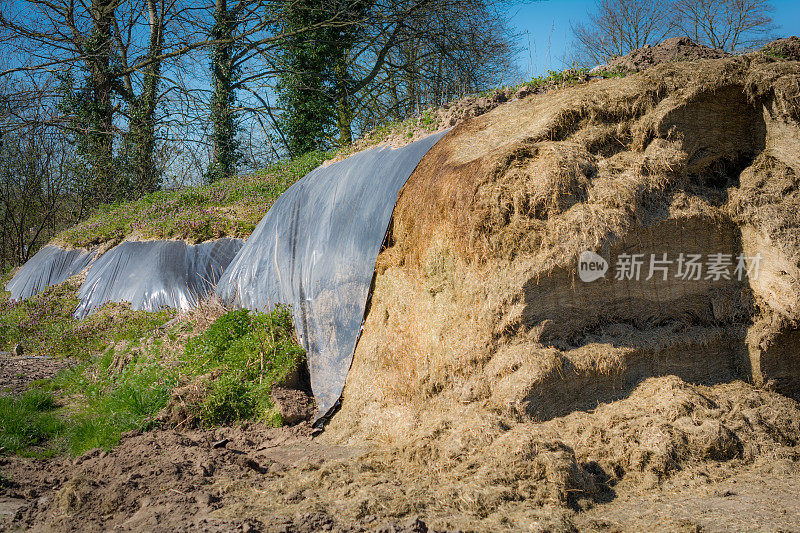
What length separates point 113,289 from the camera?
9570 millimetres

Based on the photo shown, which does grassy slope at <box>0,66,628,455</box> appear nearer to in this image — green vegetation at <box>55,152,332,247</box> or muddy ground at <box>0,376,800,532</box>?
green vegetation at <box>55,152,332,247</box>

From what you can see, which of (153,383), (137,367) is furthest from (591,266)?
(137,367)

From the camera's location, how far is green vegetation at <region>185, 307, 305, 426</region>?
206 inches

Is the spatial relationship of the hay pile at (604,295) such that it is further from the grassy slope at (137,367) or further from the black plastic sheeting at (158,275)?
the black plastic sheeting at (158,275)

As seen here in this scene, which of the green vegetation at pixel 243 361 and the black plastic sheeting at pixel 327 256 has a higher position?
the black plastic sheeting at pixel 327 256

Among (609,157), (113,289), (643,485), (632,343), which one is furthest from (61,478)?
(113,289)

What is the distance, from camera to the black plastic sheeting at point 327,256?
5500 mm

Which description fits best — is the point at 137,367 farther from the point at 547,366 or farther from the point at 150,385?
the point at 547,366

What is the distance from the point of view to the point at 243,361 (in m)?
5.69

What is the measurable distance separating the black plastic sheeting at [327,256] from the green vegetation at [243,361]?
0.24m

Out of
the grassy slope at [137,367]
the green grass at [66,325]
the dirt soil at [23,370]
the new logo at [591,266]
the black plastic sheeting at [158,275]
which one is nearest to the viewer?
the new logo at [591,266]

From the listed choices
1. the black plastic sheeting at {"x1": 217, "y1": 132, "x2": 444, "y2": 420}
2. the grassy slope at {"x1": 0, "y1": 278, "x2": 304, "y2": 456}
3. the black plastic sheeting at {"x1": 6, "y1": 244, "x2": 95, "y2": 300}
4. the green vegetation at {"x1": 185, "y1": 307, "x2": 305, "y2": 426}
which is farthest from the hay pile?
the black plastic sheeting at {"x1": 6, "y1": 244, "x2": 95, "y2": 300}

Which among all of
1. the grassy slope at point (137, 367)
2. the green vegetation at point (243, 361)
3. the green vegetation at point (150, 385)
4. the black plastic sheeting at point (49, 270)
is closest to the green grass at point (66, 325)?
the grassy slope at point (137, 367)

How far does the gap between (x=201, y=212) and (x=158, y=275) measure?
1.93 meters
